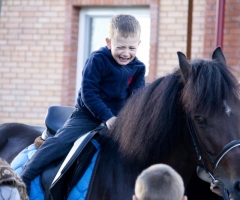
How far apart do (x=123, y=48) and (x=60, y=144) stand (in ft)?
2.61

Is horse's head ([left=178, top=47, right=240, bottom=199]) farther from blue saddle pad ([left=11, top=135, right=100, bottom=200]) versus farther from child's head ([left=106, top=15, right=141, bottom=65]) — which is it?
blue saddle pad ([left=11, top=135, right=100, bottom=200])

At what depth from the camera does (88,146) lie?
462 centimetres

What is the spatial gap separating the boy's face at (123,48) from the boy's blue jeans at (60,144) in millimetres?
471

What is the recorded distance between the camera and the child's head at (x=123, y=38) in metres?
4.69

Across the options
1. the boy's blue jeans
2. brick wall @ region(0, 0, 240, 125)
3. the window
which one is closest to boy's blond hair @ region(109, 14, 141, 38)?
the boy's blue jeans

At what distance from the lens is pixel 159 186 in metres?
2.96

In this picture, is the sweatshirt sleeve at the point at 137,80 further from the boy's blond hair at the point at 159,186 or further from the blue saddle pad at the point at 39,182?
the boy's blond hair at the point at 159,186

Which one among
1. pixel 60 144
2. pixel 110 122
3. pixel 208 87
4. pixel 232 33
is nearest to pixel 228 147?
pixel 208 87

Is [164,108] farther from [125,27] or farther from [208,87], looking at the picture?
[125,27]

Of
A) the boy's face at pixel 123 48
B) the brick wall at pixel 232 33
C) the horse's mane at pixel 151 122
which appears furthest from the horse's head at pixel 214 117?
the brick wall at pixel 232 33

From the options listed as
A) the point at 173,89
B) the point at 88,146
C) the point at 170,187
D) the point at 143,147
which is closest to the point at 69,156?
the point at 88,146

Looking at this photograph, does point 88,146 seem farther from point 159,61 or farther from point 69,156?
point 159,61

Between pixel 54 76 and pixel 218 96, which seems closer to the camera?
pixel 218 96

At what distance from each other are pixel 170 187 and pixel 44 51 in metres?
8.62
